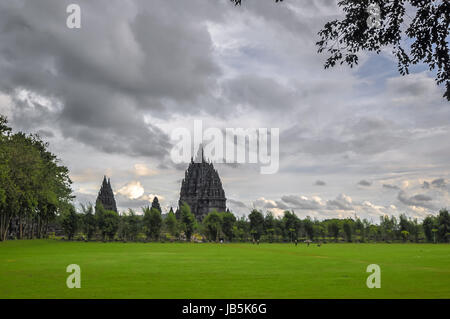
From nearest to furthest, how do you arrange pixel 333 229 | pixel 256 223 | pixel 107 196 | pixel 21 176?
1. pixel 21 176
2. pixel 256 223
3. pixel 333 229
4. pixel 107 196

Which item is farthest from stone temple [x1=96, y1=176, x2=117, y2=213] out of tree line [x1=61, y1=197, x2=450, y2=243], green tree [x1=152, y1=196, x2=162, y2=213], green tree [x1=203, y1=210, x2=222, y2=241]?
green tree [x1=203, y1=210, x2=222, y2=241]

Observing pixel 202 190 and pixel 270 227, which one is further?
pixel 202 190

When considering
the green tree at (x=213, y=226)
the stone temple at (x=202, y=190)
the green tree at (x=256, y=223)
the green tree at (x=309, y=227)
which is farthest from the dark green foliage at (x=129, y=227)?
the stone temple at (x=202, y=190)

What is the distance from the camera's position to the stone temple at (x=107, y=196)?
146 metres

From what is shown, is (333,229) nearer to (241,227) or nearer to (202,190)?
(241,227)

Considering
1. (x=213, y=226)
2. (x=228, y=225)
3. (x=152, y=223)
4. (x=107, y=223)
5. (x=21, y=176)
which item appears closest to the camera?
(x=21, y=176)

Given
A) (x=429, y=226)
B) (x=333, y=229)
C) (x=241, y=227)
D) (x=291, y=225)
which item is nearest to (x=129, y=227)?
(x=241, y=227)

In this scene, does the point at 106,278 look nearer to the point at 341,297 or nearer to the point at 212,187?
the point at 341,297

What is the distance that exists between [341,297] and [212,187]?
442 feet

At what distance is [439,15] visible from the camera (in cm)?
1546

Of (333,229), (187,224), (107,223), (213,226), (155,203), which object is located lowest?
(333,229)

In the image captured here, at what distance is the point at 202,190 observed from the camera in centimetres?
14888

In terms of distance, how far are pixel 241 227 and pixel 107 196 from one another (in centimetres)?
7347
